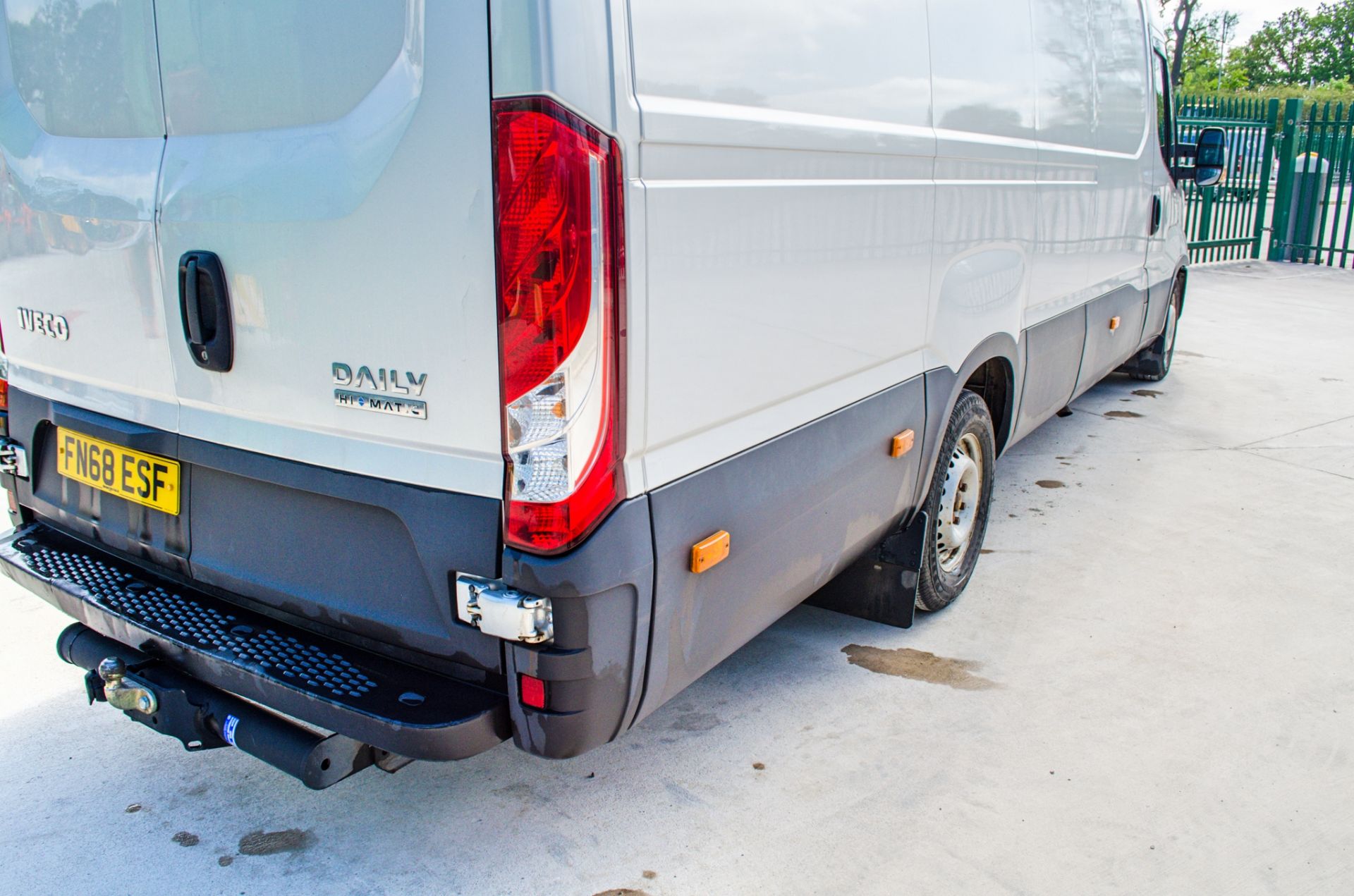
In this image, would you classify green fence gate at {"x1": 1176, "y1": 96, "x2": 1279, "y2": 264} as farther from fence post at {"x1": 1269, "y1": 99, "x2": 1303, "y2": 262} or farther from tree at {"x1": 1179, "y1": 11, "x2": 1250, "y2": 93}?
tree at {"x1": 1179, "y1": 11, "x2": 1250, "y2": 93}

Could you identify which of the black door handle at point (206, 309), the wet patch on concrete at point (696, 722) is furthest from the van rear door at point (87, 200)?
the wet patch on concrete at point (696, 722)

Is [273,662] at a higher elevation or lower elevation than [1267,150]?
lower

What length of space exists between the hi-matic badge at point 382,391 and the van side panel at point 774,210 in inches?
17.6

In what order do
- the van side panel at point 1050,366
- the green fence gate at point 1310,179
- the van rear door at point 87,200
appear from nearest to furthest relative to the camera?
the van rear door at point 87,200 < the van side panel at point 1050,366 < the green fence gate at point 1310,179

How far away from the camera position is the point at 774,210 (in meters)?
2.27

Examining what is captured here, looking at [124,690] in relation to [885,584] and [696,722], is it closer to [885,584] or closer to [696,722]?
[696,722]

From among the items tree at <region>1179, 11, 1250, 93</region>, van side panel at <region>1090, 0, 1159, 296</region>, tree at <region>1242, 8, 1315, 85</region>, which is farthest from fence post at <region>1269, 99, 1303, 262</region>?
tree at <region>1242, 8, 1315, 85</region>

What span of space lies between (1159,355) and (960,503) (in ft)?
14.1

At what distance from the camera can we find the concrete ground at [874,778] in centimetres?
243

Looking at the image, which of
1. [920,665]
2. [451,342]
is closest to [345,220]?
[451,342]

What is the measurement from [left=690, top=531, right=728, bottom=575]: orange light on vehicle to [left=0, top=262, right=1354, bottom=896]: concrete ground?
30.7 inches

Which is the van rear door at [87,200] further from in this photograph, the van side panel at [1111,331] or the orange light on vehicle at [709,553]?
the van side panel at [1111,331]

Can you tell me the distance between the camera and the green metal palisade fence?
12.8 m

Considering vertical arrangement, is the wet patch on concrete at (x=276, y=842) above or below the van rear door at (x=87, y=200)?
below
